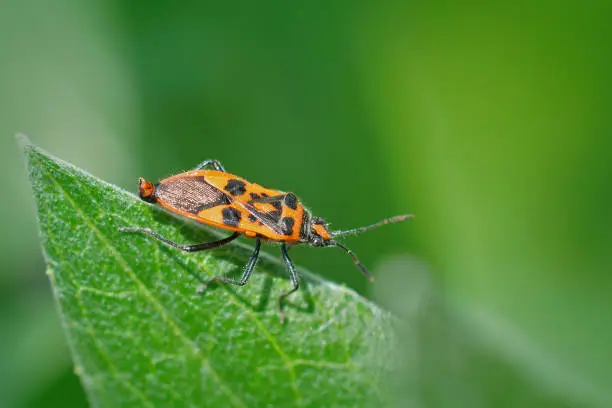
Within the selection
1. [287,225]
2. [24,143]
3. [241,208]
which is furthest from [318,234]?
[24,143]

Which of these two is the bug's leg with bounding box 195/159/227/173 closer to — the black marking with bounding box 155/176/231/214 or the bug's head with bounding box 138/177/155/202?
the black marking with bounding box 155/176/231/214

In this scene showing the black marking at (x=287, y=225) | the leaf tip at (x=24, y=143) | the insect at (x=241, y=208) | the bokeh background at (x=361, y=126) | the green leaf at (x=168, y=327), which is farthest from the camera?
the black marking at (x=287, y=225)

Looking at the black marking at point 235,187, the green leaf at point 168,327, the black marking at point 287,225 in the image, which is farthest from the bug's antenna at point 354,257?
the green leaf at point 168,327

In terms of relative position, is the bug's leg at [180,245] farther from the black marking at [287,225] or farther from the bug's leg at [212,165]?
the bug's leg at [212,165]

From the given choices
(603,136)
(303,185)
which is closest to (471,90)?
(603,136)

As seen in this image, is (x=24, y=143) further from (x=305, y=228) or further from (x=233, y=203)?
(x=305, y=228)

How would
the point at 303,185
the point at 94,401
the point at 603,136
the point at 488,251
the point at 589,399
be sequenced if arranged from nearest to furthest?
the point at 589,399, the point at 94,401, the point at 603,136, the point at 488,251, the point at 303,185

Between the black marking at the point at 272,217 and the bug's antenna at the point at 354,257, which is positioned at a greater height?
the black marking at the point at 272,217

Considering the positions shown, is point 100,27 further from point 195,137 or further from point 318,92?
point 318,92

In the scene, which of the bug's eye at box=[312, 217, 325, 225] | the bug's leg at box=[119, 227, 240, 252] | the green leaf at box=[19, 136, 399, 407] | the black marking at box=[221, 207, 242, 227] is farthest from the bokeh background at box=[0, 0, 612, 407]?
the green leaf at box=[19, 136, 399, 407]
